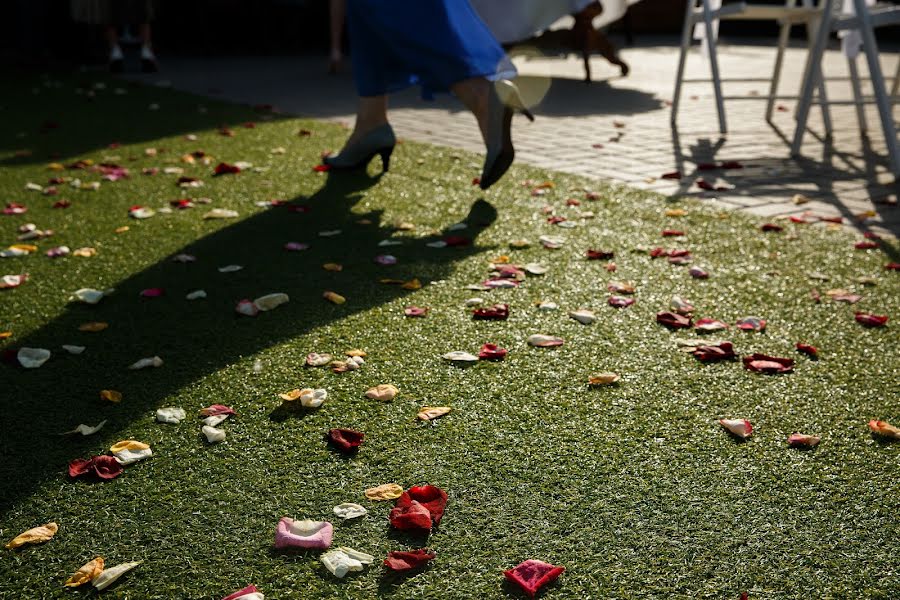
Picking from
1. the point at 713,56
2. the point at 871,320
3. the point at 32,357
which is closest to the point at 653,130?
the point at 713,56

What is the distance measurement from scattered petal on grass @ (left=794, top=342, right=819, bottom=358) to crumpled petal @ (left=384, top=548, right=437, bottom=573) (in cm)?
132

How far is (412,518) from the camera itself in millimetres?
1572

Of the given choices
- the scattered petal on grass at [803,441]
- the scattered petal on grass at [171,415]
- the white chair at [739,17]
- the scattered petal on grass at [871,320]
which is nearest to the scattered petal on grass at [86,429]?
the scattered petal on grass at [171,415]

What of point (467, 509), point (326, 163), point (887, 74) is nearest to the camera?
point (467, 509)

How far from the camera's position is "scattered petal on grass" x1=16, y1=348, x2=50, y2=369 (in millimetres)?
2289

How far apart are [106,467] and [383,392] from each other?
0.63 meters

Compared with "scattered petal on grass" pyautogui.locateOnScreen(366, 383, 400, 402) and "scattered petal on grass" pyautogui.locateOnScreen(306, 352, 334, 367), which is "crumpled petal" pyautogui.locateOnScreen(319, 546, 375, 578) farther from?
"scattered petal on grass" pyautogui.locateOnScreen(306, 352, 334, 367)

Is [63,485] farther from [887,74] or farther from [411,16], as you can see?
[887,74]

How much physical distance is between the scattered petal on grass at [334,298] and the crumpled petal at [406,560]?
1.32 m

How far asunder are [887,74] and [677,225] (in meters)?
7.53

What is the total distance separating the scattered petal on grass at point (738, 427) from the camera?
1.91 metres

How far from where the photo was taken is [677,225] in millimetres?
3625

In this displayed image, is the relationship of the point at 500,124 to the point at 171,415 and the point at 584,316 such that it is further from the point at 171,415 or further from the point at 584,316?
the point at 171,415

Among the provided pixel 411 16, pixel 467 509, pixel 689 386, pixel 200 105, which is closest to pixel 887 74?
pixel 200 105
